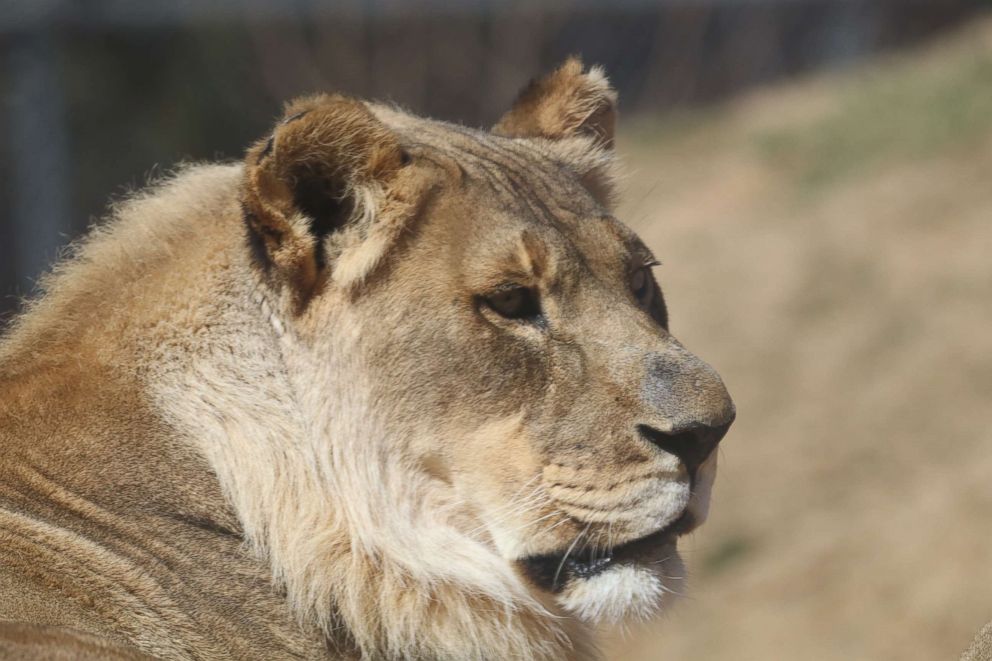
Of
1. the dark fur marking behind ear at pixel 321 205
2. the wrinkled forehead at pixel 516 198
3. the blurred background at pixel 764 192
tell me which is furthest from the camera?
the blurred background at pixel 764 192

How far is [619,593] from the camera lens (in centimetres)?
360

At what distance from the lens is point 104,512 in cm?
348

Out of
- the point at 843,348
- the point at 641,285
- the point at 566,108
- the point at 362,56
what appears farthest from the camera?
the point at 362,56

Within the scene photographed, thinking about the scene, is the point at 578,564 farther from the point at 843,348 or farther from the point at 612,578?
the point at 843,348

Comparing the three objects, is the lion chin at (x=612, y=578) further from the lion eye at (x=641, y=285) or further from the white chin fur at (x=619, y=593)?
the lion eye at (x=641, y=285)

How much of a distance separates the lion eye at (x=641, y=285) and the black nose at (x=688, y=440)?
1.91ft

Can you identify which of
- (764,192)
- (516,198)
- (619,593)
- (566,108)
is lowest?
(619,593)

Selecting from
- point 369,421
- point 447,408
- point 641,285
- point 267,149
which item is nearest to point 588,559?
point 447,408

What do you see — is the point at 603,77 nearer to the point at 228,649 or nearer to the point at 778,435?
the point at 228,649

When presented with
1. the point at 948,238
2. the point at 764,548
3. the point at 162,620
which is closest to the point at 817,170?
the point at 948,238

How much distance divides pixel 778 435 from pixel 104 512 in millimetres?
8053

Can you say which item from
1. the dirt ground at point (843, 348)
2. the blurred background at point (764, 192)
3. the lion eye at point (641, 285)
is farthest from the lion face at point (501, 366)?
the dirt ground at point (843, 348)

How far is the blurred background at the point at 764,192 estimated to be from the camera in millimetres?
8617

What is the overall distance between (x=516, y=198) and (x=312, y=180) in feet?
1.89
